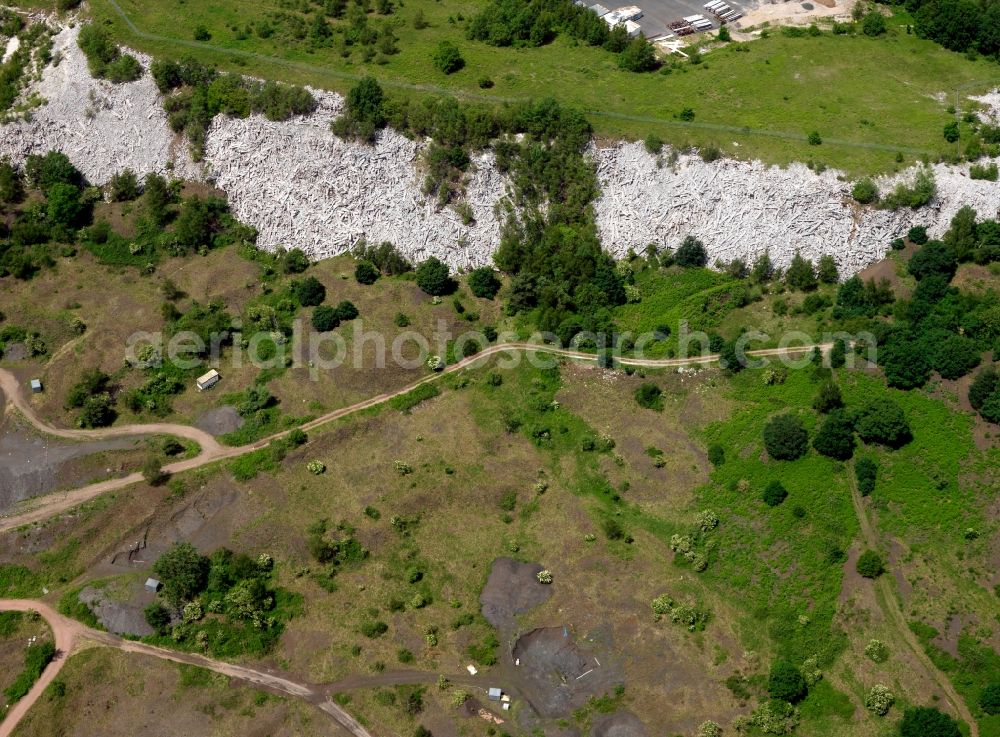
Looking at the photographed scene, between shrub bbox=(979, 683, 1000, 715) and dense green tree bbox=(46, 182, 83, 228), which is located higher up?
dense green tree bbox=(46, 182, 83, 228)

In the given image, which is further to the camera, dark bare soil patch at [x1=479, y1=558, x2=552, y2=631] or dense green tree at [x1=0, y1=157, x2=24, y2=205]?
dense green tree at [x1=0, y1=157, x2=24, y2=205]

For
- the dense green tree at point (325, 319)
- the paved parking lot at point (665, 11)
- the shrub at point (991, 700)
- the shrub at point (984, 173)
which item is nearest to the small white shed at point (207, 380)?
the dense green tree at point (325, 319)

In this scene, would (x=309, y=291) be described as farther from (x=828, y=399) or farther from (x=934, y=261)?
(x=934, y=261)

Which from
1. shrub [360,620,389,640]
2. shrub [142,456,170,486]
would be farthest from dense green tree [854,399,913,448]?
shrub [142,456,170,486]

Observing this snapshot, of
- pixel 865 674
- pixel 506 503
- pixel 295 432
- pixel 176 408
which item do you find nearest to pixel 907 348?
pixel 865 674

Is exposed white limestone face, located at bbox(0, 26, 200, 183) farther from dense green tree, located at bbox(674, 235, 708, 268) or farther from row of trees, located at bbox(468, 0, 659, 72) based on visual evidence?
dense green tree, located at bbox(674, 235, 708, 268)

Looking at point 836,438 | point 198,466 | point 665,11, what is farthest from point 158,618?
point 665,11

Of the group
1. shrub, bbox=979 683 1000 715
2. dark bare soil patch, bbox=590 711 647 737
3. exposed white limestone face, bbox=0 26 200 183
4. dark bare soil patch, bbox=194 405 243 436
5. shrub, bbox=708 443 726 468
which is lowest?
dark bare soil patch, bbox=590 711 647 737
